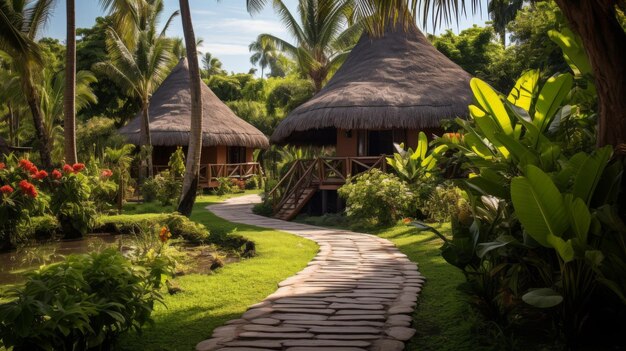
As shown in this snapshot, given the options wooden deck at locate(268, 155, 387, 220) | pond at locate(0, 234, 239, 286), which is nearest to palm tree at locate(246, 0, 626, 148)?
pond at locate(0, 234, 239, 286)

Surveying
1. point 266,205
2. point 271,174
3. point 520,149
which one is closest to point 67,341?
point 520,149

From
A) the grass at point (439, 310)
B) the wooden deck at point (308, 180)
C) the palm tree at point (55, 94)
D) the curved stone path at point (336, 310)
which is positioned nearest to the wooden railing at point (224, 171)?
the palm tree at point (55, 94)

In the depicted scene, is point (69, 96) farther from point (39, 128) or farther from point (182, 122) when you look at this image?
point (182, 122)

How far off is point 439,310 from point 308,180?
383 inches

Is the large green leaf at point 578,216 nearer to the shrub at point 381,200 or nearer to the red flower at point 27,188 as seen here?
the shrub at point 381,200

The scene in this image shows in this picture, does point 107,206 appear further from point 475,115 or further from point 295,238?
point 475,115

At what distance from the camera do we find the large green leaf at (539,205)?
11.0 feet

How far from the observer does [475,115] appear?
4926 millimetres

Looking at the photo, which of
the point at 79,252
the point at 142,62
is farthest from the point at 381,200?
the point at 142,62

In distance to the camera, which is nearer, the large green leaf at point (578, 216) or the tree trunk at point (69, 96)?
the large green leaf at point (578, 216)

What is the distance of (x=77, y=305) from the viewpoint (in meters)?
3.02

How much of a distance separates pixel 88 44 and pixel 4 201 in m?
19.6

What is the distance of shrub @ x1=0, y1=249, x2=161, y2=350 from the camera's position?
2.94m

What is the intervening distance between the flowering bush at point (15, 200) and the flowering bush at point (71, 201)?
27.9 inches
